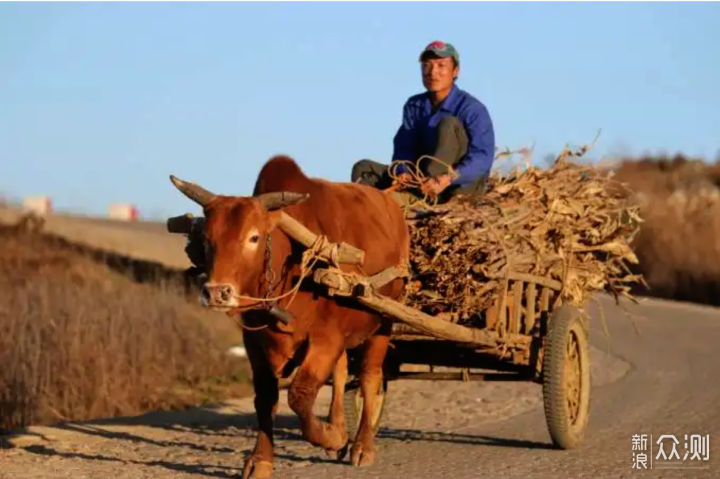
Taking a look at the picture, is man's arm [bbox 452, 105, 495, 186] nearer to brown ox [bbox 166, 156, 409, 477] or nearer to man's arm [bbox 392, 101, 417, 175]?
man's arm [bbox 392, 101, 417, 175]

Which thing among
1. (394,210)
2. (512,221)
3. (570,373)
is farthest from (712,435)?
(394,210)

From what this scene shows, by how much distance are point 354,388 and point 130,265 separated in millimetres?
16438

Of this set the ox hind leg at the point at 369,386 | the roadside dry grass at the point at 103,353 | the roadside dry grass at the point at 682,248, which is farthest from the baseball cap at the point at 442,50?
the roadside dry grass at the point at 682,248

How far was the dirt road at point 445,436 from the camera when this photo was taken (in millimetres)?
9789

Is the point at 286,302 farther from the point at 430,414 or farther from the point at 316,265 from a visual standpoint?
the point at 430,414

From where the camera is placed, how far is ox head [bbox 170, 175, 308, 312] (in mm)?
7969

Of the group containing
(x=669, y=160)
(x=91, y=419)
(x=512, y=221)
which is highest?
(x=669, y=160)

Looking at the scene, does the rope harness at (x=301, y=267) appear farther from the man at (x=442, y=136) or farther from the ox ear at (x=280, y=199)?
the man at (x=442, y=136)

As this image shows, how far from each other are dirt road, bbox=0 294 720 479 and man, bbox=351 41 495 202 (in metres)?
2.17

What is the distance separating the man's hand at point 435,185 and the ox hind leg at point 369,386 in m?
1.16

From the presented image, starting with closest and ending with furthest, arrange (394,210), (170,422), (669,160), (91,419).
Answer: (394,210) → (170,422) → (91,419) → (669,160)

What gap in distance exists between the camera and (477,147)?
11203mm

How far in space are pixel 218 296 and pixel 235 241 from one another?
382mm

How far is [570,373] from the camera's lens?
11281mm
